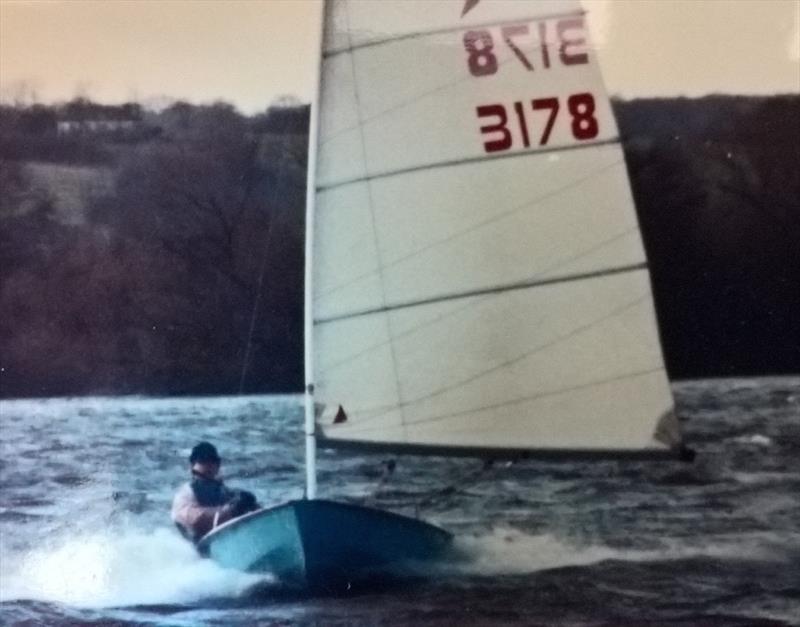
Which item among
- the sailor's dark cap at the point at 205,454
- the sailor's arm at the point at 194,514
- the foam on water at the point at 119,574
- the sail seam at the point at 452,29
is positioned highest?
the sail seam at the point at 452,29

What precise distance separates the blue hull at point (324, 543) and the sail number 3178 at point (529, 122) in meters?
0.50

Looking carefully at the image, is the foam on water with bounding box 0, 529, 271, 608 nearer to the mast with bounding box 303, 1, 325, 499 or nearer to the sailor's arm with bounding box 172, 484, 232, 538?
the sailor's arm with bounding box 172, 484, 232, 538

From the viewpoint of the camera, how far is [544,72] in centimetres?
138

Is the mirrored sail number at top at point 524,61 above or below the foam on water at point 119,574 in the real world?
above

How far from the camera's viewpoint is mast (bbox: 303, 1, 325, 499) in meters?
1.35

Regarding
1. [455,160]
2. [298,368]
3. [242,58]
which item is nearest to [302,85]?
[242,58]

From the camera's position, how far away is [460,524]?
1.34 m

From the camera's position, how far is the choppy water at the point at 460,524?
131cm

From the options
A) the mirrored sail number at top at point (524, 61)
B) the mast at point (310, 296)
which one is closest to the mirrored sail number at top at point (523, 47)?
the mirrored sail number at top at point (524, 61)

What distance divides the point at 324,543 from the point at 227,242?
0.41 meters

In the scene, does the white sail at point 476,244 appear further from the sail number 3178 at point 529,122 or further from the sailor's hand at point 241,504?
the sailor's hand at point 241,504

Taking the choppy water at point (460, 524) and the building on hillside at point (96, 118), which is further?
the building on hillside at point (96, 118)

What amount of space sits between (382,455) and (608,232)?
1.33ft

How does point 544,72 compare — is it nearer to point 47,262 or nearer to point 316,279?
point 316,279
